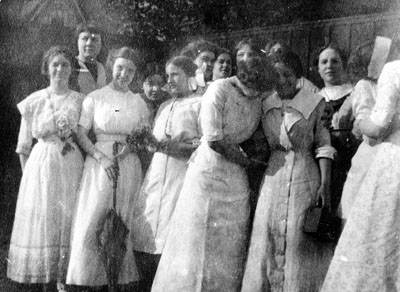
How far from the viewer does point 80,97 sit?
16.3 ft

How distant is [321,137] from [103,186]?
5.24 feet

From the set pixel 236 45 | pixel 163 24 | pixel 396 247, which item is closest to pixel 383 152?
pixel 396 247

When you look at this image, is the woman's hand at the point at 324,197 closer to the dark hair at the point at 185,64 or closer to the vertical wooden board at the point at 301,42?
the vertical wooden board at the point at 301,42

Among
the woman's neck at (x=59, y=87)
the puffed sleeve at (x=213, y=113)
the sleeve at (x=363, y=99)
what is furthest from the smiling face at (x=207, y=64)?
the sleeve at (x=363, y=99)

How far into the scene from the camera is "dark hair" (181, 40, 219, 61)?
479 cm

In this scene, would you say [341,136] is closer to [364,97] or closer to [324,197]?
[364,97]

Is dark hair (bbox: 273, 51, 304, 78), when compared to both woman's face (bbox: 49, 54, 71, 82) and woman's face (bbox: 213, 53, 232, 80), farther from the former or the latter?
woman's face (bbox: 49, 54, 71, 82)

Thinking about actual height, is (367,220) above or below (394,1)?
below

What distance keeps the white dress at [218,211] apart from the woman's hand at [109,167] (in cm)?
74

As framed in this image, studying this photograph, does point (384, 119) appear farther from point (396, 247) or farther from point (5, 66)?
point (5, 66)

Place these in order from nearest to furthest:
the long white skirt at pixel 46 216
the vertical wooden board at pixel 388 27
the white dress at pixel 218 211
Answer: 1. the vertical wooden board at pixel 388 27
2. the white dress at pixel 218 211
3. the long white skirt at pixel 46 216

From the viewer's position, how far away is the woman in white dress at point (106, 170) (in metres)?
4.71

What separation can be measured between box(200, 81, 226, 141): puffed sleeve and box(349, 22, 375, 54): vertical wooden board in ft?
3.09

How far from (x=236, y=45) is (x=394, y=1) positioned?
1.06 metres
